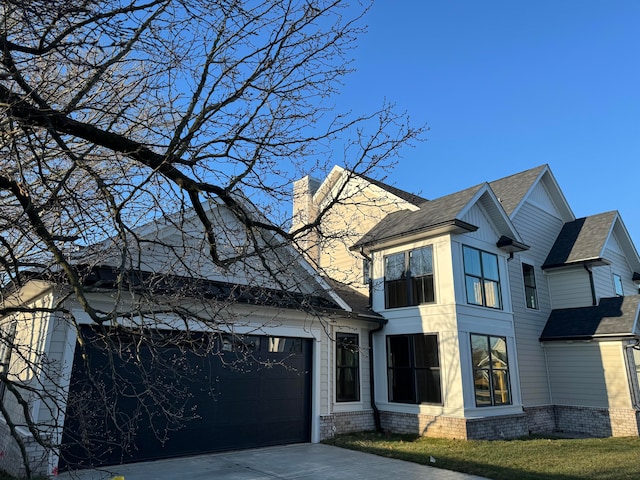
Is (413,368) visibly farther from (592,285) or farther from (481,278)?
(592,285)

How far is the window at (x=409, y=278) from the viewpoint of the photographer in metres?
12.5

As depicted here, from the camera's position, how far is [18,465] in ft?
23.7

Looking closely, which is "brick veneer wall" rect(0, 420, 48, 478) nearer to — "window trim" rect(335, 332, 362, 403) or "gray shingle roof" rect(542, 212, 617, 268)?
"window trim" rect(335, 332, 362, 403)

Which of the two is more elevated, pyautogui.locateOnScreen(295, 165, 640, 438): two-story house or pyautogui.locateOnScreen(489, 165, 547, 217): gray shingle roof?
pyautogui.locateOnScreen(489, 165, 547, 217): gray shingle roof

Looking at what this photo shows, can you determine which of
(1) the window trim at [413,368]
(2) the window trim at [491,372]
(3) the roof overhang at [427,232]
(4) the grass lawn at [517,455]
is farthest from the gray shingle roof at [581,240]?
(1) the window trim at [413,368]

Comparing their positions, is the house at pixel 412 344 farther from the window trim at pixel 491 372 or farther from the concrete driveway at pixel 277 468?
the concrete driveway at pixel 277 468

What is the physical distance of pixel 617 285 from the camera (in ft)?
56.2

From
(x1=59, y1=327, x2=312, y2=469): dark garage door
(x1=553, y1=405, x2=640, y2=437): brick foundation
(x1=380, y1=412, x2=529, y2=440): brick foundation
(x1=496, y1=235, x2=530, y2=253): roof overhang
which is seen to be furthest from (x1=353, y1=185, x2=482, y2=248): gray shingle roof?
(x1=553, y1=405, x2=640, y2=437): brick foundation

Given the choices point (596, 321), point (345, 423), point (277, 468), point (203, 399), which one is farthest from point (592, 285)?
point (203, 399)

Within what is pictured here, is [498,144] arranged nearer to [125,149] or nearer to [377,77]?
[377,77]

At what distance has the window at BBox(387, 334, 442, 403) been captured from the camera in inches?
465

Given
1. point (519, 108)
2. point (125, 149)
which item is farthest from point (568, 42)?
point (125, 149)

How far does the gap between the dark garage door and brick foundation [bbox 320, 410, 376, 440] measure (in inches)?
16.1

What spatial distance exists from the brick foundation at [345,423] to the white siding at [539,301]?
4948 millimetres
